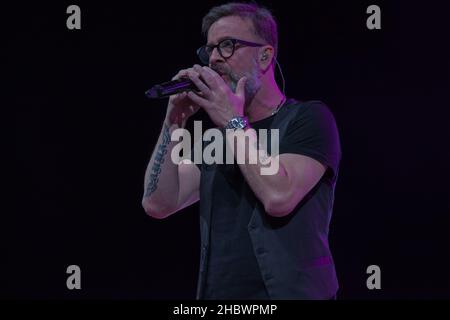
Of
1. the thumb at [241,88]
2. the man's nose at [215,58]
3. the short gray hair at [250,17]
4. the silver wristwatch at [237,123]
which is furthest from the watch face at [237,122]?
the short gray hair at [250,17]

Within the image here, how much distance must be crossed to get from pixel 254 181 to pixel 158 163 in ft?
1.42

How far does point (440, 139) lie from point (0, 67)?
203cm

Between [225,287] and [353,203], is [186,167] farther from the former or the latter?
[353,203]

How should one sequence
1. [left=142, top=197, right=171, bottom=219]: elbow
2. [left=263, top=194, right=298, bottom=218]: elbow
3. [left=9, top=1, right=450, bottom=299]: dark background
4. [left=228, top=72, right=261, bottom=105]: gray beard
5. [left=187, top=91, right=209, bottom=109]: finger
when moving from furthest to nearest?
[left=9, top=1, right=450, bottom=299]: dark background < [left=142, top=197, right=171, bottom=219]: elbow < [left=228, top=72, right=261, bottom=105]: gray beard < [left=187, top=91, right=209, bottom=109]: finger < [left=263, top=194, right=298, bottom=218]: elbow

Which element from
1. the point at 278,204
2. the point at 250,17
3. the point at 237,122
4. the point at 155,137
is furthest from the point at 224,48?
the point at 155,137

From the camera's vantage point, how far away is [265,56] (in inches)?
69.1

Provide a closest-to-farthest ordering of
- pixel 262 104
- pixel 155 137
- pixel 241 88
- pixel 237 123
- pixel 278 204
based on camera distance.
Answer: pixel 278 204 → pixel 237 123 → pixel 241 88 → pixel 262 104 → pixel 155 137

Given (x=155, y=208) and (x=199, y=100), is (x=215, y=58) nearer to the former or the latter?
(x=199, y=100)

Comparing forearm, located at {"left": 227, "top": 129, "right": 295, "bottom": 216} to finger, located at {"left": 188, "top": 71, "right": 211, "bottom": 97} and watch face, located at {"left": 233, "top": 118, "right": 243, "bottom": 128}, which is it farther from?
finger, located at {"left": 188, "top": 71, "right": 211, "bottom": 97}

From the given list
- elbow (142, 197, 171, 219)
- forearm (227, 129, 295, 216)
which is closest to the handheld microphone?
forearm (227, 129, 295, 216)

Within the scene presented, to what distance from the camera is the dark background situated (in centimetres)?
269

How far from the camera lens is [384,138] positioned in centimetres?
269

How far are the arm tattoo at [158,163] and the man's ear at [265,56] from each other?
33 centimetres

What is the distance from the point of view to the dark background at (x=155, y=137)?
8.83 ft
